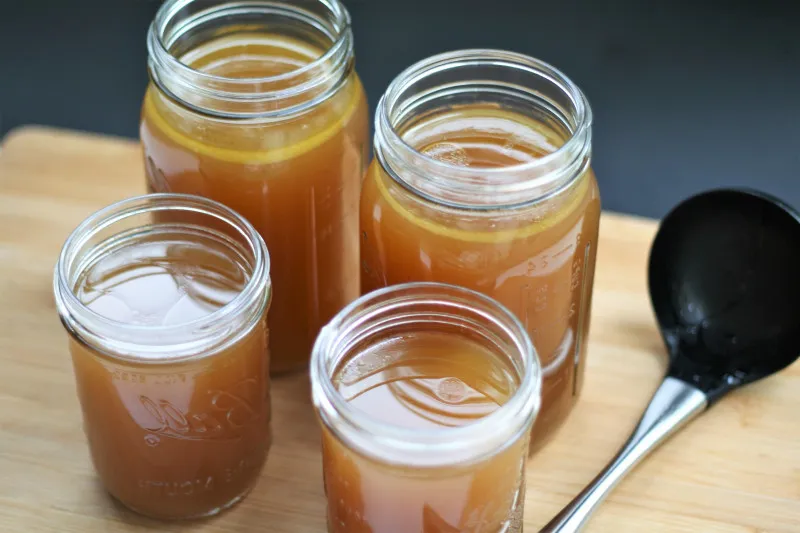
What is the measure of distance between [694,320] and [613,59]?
0.98m

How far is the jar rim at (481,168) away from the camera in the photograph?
107 centimetres

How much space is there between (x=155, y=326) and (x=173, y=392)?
3.3 inches

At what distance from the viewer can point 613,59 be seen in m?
2.26

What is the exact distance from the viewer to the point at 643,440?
129 centimetres

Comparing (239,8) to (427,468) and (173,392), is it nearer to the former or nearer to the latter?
(173,392)

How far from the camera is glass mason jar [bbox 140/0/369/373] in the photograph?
3.96 feet

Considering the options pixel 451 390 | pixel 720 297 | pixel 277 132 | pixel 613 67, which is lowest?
pixel 613 67

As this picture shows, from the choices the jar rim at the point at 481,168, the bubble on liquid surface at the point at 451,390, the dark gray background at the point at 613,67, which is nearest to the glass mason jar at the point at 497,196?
the jar rim at the point at 481,168

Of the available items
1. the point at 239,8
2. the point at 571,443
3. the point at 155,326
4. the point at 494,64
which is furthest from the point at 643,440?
the point at 239,8

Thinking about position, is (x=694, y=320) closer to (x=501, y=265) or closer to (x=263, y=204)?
(x=501, y=265)

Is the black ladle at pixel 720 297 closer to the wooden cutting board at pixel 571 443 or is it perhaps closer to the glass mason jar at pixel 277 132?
the wooden cutting board at pixel 571 443

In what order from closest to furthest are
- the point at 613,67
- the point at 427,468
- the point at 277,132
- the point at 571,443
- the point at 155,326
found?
the point at 427,468
the point at 155,326
the point at 277,132
the point at 571,443
the point at 613,67

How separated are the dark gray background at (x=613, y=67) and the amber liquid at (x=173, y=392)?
1.04 metres

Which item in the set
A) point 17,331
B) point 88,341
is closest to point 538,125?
point 88,341
